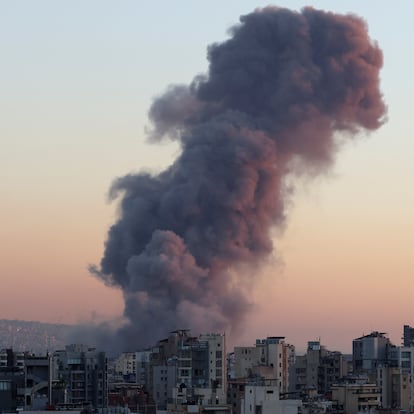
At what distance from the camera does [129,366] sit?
4102 inches

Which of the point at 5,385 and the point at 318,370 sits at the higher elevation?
the point at 318,370

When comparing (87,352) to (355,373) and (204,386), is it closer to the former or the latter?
(204,386)

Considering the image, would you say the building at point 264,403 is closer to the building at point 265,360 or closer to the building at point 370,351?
the building at point 265,360

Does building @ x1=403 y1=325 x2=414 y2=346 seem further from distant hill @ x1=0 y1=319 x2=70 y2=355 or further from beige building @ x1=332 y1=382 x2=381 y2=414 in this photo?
distant hill @ x1=0 y1=319 x2=70 y2=355

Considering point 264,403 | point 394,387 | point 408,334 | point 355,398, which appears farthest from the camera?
point 408,334

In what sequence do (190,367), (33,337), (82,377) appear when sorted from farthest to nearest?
(33,337) → (190,367) → (82,377)

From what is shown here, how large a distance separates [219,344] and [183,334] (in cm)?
511

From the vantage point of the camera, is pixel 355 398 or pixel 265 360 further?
pixel 265 360

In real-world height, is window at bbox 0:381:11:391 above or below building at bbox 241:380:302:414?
above

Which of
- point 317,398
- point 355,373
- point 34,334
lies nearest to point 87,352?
point 317,398

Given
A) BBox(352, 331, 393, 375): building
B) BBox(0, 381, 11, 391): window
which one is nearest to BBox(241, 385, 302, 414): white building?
BBox(0, 381, 11, 391): window

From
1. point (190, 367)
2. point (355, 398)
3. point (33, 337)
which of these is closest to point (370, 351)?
point (190, 367)

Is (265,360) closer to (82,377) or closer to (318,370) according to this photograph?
(318,370)

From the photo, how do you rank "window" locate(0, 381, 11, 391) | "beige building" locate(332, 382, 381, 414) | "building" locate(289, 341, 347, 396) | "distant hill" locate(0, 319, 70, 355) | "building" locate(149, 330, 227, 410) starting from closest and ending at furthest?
"window" locate(0, 381, 11, 391) < "beige building" locate(332, 382, 381, 414) < "building" locate(149, 330, 227, 410) < "building" locate(289, 341, 347, 396) < "distant hill" locate(0, 319, 70, 355)
